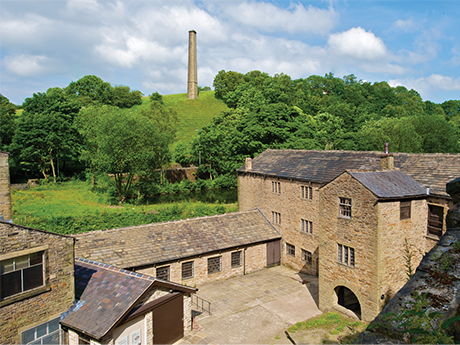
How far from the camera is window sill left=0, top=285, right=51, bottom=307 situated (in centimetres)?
1096

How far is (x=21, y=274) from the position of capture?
1155 cm

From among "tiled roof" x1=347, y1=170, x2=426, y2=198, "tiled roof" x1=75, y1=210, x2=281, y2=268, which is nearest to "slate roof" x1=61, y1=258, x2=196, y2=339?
"tiled roof" x1=75, y1=210, x2=281, y2=268

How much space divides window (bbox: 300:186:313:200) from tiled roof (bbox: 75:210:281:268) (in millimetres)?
4268

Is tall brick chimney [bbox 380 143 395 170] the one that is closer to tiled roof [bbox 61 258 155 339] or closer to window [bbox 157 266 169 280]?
tiled roof [bbox 61 258 155 339]

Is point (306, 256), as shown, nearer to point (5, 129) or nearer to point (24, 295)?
point (24, 295)

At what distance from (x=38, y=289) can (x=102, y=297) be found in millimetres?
2481

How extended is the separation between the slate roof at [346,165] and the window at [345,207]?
14.4 feet

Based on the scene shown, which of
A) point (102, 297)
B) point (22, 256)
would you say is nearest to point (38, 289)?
point (22, 256)

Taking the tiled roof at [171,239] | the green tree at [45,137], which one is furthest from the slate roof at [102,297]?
the green tree at [45,137]

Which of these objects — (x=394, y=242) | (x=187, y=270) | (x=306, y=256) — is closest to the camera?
(x=394, y=242)

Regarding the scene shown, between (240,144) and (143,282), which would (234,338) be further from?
(240,144)

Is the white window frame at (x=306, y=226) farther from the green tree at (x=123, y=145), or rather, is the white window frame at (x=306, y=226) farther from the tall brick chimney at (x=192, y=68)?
the tall brick chimney at (x=192, y=68)

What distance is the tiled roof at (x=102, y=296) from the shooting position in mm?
12398

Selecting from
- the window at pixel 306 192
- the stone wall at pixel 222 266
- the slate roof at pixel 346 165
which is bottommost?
the stone wall at pixel 222 266
